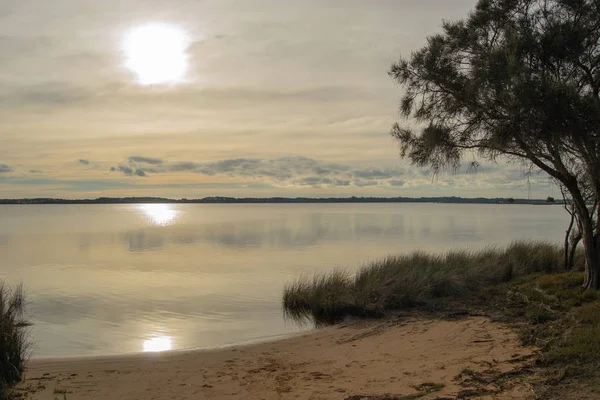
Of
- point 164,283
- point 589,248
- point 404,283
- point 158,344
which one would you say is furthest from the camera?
point 164,283

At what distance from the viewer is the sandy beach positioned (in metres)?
7.39

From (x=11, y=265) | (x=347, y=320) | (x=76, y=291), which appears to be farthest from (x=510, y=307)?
(x=11, y=265)

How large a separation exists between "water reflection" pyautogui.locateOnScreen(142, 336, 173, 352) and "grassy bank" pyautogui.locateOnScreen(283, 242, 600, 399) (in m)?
3.69

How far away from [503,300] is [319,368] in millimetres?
6148

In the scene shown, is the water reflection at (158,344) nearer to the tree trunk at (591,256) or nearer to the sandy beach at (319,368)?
the sandy beach at (319,368)

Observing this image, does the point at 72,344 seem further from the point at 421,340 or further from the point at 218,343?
the point at 421,340

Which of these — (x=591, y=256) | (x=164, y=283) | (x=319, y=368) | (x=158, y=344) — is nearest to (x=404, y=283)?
(x=591, y=256)

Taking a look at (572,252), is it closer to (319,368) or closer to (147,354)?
(319,368)

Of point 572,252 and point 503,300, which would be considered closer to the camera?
point 503,300

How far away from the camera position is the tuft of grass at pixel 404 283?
1344 cm

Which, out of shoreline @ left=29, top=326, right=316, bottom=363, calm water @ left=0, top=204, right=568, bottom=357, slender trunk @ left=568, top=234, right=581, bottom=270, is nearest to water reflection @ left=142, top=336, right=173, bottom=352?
calm water @ left=0, top=204, right=568, bottom=357

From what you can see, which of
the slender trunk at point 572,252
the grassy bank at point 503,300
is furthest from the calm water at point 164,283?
the slender trunk at point 572,252

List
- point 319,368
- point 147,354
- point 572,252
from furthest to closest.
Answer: point 572,252, point 147,354, point 319,368

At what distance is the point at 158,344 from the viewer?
12.3 m
